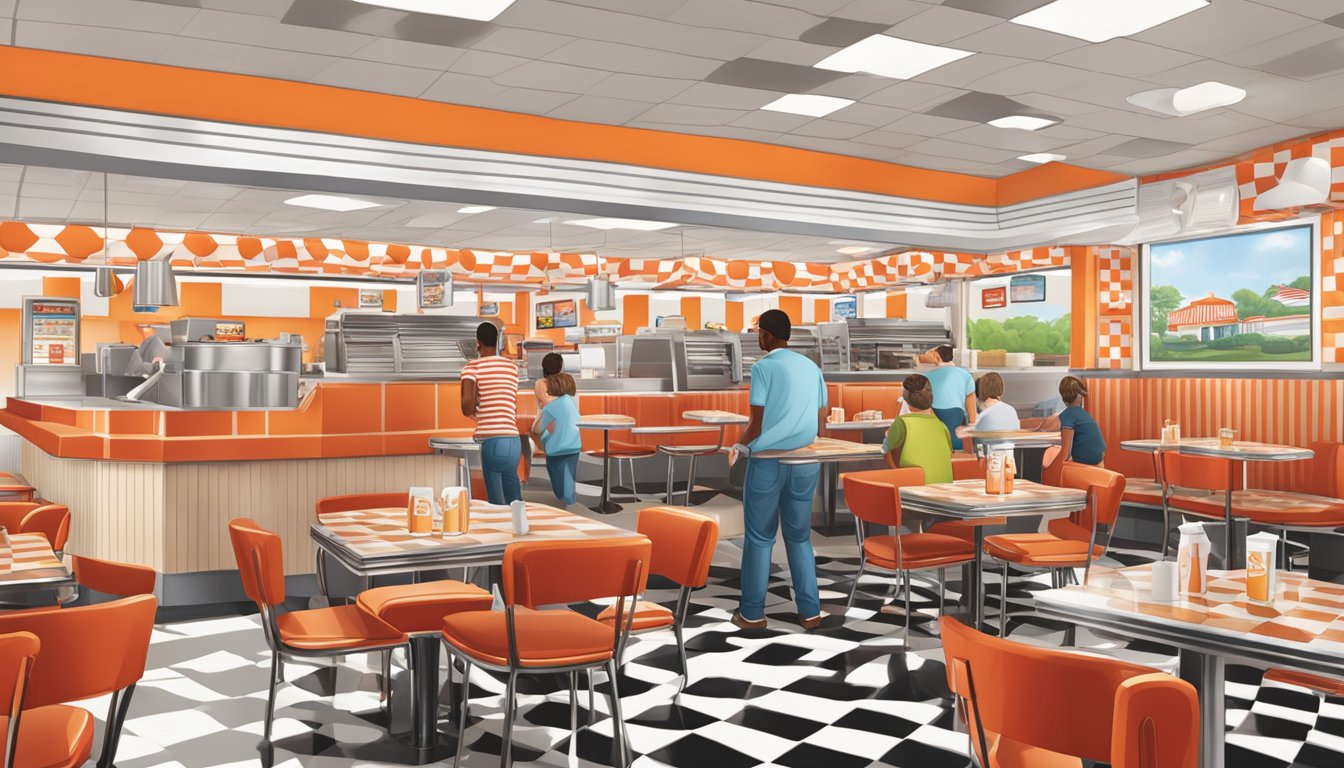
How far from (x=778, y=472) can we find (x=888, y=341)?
754 cm

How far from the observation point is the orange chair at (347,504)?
410 centimetres

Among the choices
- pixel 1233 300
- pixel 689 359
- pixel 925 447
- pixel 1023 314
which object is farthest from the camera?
pixel 1023 314

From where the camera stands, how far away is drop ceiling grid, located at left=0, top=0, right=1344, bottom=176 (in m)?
4.95

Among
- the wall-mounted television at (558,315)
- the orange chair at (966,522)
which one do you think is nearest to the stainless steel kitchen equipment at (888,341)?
the orange chair at (966,522)

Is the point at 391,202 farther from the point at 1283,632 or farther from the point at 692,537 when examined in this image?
the point at 1283,632

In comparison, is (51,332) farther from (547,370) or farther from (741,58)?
(741,58)

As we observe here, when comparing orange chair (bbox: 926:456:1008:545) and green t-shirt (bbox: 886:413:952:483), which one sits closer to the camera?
orange chair (bbox: 926:456:1008:545)

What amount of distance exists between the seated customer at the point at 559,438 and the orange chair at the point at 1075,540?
356cm

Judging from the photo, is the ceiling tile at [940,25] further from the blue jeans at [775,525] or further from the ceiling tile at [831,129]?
the blue jeans at [775,525]

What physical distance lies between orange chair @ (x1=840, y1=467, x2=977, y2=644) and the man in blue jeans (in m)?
0.30

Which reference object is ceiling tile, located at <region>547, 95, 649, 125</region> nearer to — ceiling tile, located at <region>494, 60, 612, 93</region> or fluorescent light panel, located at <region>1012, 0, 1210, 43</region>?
ceiling tile, located at <region>494, 60, 612, 93</region>

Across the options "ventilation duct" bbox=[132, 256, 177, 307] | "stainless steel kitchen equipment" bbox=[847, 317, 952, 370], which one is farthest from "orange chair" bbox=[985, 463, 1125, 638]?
"ventilation duct" bbox=[132, 256, 177, 307]

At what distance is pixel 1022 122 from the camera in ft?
23.2

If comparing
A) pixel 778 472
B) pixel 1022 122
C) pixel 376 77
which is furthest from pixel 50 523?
pixel 1022 122
